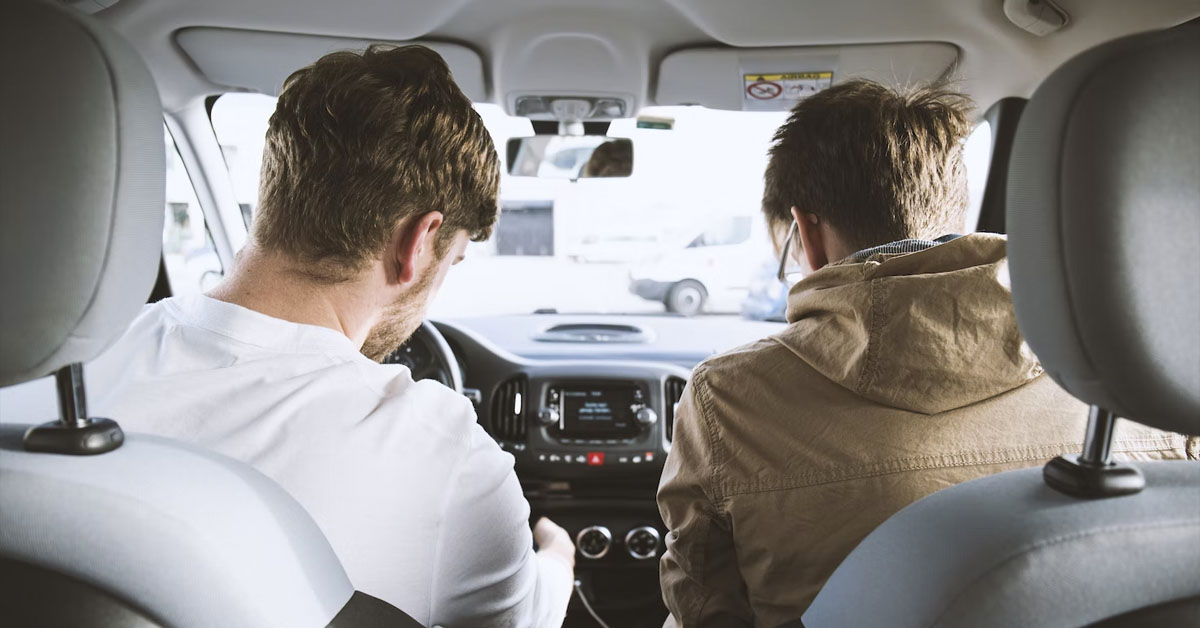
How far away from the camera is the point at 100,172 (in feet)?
2.54

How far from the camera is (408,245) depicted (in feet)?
5.29

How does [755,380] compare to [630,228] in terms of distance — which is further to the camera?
[630,228]

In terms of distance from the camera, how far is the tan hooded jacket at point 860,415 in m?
1.25

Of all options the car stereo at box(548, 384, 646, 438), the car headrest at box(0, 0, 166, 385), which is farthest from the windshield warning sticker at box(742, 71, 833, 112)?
the car headrest at box(0, 0, 166, 385)

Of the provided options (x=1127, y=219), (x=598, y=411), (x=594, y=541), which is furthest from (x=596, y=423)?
(x=1127, y=219)

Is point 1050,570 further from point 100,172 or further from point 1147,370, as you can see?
point 100,172

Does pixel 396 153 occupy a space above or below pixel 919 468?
above

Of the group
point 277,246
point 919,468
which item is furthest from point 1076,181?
point 277,246

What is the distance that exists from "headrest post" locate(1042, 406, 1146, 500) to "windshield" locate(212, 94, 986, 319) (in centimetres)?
268

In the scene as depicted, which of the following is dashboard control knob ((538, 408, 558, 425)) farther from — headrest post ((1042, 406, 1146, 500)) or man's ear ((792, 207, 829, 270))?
headrest post ((1042, 406, 1146, 500))

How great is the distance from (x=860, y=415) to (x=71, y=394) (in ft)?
3.64

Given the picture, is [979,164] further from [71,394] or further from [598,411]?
[71,394]

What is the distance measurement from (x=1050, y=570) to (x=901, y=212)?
0.94 meters

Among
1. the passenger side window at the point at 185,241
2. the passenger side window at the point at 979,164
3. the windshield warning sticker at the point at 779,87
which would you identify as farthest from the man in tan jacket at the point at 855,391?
the passenger side window at the point at 185,241
